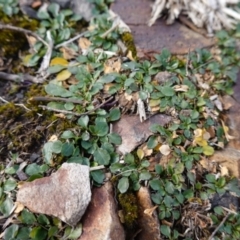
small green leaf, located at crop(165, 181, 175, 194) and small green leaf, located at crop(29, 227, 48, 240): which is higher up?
small green leaf, located at crop(165, 181, 175, 194)

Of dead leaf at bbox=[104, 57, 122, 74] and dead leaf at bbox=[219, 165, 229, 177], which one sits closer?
dead leaf at bbox=[219, 165, 229, 177]

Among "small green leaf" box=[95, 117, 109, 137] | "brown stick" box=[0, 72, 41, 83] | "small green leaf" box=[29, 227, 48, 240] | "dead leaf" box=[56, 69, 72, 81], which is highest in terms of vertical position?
"dead leaf" box=[56, 69, 72, 81]

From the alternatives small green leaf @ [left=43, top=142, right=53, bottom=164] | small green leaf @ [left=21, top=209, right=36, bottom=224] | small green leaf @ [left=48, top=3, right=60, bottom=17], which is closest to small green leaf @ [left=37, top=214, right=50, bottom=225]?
small green leaf @ [left=21, top=209, right=36, bottom=224]

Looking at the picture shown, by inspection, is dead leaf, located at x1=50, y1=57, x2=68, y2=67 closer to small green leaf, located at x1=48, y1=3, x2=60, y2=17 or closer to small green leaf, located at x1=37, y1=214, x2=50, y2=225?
small green leaf, located at x1=48, y1=3, x2=60, y2=17

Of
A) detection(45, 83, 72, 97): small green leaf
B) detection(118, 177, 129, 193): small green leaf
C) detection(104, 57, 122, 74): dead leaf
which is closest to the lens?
detection(118, 177, 129, 193): small green leaf

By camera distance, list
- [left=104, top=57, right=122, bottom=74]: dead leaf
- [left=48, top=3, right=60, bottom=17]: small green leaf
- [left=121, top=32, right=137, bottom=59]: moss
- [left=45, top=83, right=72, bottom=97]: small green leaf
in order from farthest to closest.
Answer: [left=48, top=3, right=60, bottom=17]: small green leaf, [left=121, top=32, right=137, bottom=59]: moss, [left=104, top=57, right=122, bottom=74]: dead leaf, [left=45, top=83, right=72, bottom=97]: small green leaf

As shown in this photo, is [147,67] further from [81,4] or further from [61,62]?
[81,4]
